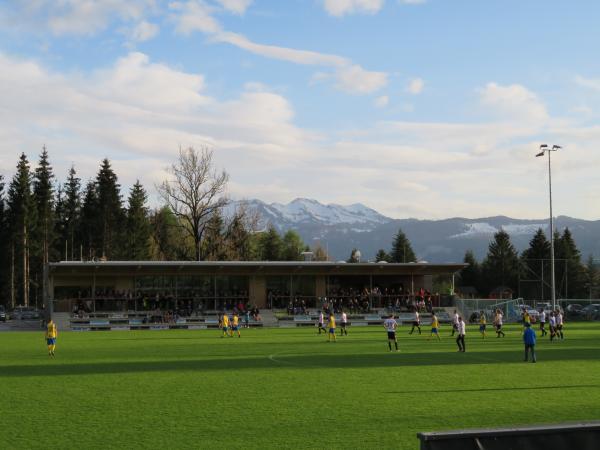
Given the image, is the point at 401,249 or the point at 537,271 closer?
the point at 537,271

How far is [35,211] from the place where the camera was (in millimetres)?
88625

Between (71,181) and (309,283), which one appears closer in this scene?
(309,283)

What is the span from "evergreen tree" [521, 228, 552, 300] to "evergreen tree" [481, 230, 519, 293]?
2760 millimetres

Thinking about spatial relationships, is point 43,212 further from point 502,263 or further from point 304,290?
point 502,263

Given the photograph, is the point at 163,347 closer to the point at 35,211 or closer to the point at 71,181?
the point at 35,211

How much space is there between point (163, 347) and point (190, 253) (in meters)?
55.8

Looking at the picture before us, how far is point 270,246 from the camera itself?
404 feet

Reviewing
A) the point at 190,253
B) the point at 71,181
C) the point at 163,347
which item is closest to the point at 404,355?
the point at 163,347

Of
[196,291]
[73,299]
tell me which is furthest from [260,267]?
[73,299]

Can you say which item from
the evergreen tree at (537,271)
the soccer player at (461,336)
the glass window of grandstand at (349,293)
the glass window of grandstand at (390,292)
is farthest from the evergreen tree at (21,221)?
the soccer player at (461,336)

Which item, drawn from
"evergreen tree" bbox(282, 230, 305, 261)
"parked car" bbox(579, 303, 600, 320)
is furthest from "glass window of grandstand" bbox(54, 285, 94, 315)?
"evergreen tree" bbox(282, 230, 305, 261)

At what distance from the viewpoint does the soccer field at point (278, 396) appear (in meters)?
13.0

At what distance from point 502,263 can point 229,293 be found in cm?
5597

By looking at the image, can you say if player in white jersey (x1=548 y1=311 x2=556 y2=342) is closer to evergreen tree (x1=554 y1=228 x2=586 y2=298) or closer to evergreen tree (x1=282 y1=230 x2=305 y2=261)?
evergreen tree (x1=554 y1=228 x2=586 y2=298)
